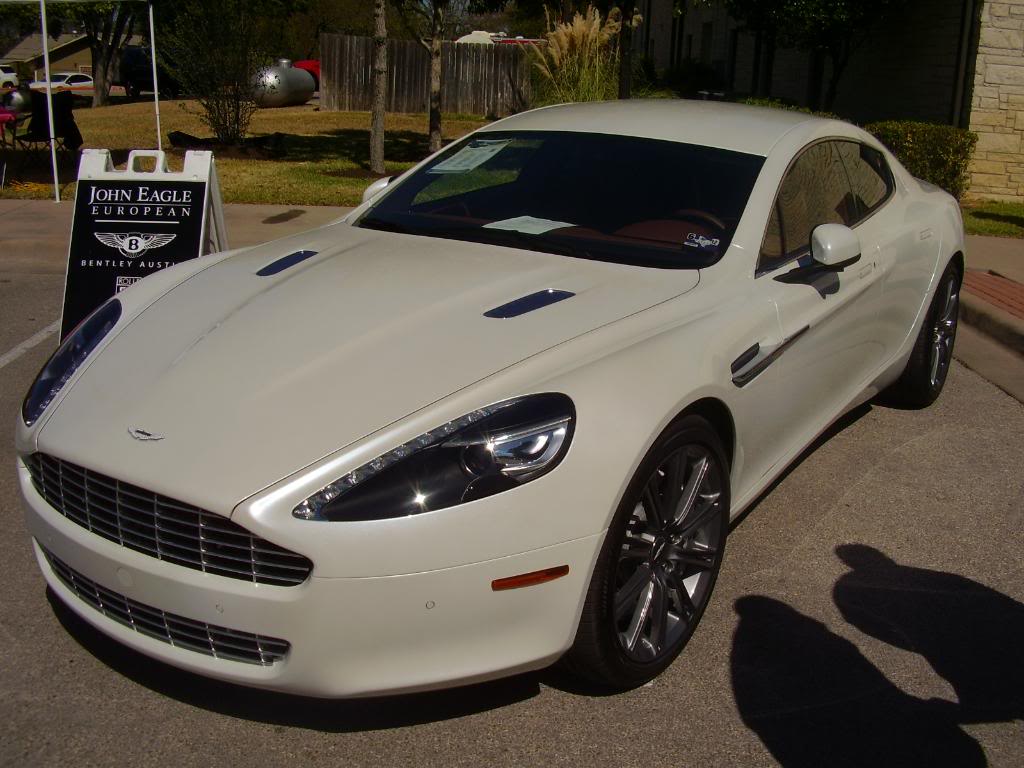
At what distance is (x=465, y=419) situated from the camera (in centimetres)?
272

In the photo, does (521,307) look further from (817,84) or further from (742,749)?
(817,84)

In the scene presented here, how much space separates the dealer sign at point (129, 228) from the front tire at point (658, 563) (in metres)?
3.55

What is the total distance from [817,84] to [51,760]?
1839 centimetres

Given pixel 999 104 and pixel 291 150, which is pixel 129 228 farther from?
pixel 291 150

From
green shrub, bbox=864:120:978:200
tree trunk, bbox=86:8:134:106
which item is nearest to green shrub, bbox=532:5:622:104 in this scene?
green shrub, bbox=864:120:978:200

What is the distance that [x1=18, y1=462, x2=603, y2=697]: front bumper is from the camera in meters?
2.53

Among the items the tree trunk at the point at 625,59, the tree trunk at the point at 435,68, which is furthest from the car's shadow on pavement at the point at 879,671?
the tree trunk at the point at 435,68

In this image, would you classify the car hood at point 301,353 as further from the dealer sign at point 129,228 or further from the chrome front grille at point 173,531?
the dealer sign at point 129,228

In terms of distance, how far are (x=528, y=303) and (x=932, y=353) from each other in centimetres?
308

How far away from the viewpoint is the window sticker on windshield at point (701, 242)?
12.5 ft

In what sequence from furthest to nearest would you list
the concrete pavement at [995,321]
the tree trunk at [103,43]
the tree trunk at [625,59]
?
the tree trunk at [103,43], the tree trunk at [625,59], the concrete pavement at [995,321]

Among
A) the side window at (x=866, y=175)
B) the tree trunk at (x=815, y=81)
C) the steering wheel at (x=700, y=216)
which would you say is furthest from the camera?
the tree trunk at (x=815, y=81)

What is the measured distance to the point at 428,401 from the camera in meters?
2.76

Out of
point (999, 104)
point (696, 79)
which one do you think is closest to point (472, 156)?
point (999, 104)
